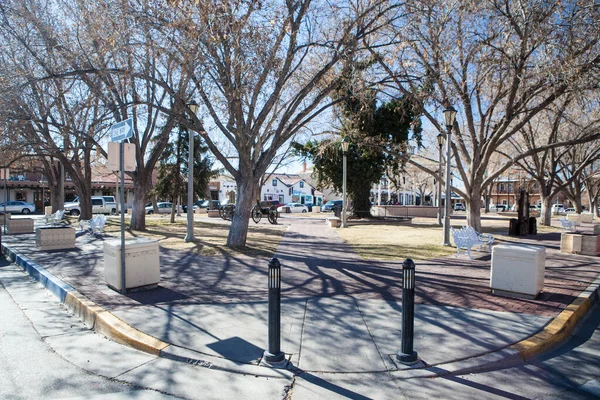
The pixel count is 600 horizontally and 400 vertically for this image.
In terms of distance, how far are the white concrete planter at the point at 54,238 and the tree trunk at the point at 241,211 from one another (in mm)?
4870

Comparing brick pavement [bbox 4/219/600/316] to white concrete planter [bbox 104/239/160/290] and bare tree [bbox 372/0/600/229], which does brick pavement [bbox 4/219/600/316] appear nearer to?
white concrete planter [bbox 104/239/160/290]

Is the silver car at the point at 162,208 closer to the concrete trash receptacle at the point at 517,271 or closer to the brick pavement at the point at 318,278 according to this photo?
the brick pavement at the point at 318,278

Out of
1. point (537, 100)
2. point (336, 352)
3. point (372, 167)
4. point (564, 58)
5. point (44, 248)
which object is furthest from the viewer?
point (372, 167)

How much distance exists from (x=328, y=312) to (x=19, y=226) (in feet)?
56.3

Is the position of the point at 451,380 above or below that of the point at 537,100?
below

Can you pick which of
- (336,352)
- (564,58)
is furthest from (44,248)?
(564,58)

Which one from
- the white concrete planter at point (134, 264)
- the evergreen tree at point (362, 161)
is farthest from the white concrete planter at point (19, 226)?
the evergreen tree at point (362, 161)

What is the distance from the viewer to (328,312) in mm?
5828

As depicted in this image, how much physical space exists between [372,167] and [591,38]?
18048mm

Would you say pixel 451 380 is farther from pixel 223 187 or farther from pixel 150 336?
pixel 223 187

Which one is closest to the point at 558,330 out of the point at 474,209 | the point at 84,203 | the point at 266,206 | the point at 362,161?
the point at 474,209

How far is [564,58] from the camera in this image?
10.3 m

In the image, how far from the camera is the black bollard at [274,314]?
412cm

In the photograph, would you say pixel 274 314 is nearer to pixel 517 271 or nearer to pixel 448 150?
pixel 517 271
